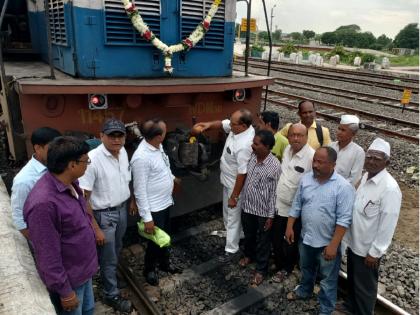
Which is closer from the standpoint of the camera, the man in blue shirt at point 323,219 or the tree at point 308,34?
the man in blue shirt at point 323,219

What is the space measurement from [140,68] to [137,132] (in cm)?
96

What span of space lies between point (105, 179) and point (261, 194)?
144 centimetres

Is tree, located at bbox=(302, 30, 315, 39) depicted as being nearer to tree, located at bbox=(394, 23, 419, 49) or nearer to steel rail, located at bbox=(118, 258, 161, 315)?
tree, located at bbox=(394, 23, 419, 49)

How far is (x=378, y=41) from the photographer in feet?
240

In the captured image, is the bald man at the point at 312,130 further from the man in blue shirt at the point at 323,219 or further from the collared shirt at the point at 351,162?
the man in blue shirt at the point at 323,219

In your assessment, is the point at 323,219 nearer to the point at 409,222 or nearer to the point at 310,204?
the point at 310,204

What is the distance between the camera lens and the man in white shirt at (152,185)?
313 centimetres

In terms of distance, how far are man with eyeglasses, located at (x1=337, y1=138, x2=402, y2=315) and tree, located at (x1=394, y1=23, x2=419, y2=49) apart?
232ft

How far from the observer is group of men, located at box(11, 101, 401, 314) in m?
2.12

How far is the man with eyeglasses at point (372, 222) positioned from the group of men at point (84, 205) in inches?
64.8

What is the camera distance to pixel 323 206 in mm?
2941

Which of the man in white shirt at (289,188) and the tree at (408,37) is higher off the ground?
the tree at (408,37)

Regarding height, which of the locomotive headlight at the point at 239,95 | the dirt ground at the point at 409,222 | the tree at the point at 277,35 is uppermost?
the tree at the point at 277,35

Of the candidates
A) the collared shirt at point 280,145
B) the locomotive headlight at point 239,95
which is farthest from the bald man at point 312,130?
the locomotive headlight at point 239,95
